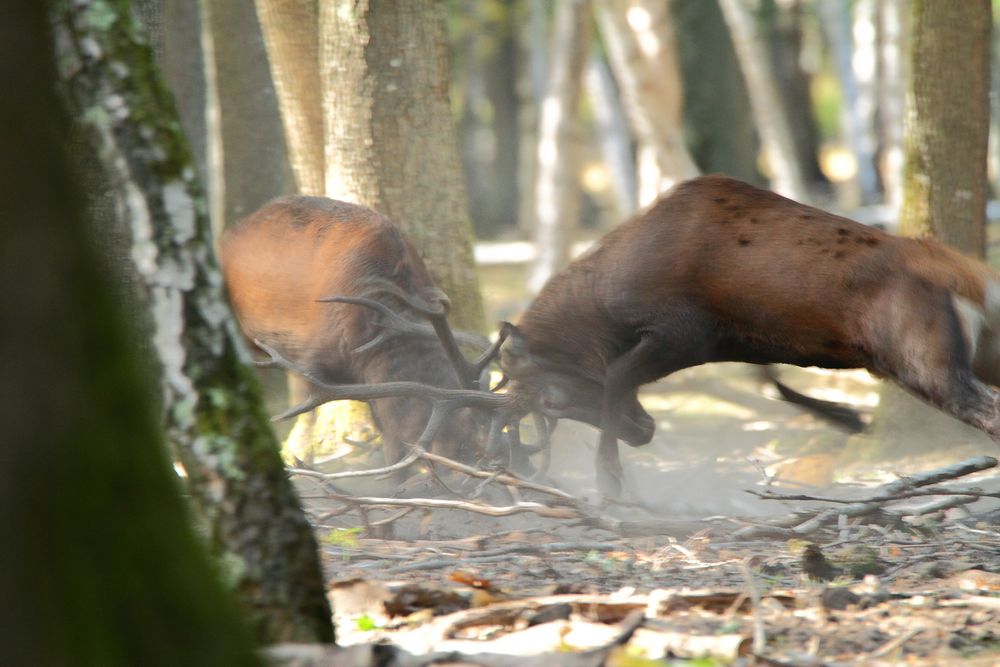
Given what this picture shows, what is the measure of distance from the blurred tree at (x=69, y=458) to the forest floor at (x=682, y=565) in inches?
21.3

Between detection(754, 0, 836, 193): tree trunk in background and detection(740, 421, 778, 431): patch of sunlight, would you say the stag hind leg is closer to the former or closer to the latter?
detection(740, 421, 778, 431): patch of sunlight

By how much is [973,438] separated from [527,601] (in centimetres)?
475

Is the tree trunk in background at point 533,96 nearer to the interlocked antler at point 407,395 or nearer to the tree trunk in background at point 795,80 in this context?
the tree trunk in background at point 795,80

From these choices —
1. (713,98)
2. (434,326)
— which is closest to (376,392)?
(434,326)

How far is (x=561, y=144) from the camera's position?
1153 centimetres

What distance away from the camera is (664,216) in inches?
245

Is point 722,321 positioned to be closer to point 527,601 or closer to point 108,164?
point 527,601

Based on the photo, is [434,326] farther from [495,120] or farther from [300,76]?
[495,120]

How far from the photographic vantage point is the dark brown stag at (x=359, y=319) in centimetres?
625

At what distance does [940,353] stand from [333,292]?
3160mm

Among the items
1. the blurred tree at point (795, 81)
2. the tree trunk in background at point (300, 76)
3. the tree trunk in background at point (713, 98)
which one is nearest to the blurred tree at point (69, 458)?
the tree trunk in background at point (300, 76)

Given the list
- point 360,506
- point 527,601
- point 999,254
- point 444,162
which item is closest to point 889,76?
point 999,254

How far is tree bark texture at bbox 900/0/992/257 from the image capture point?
719cm

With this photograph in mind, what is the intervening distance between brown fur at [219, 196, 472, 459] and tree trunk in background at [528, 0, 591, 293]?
4.66m
